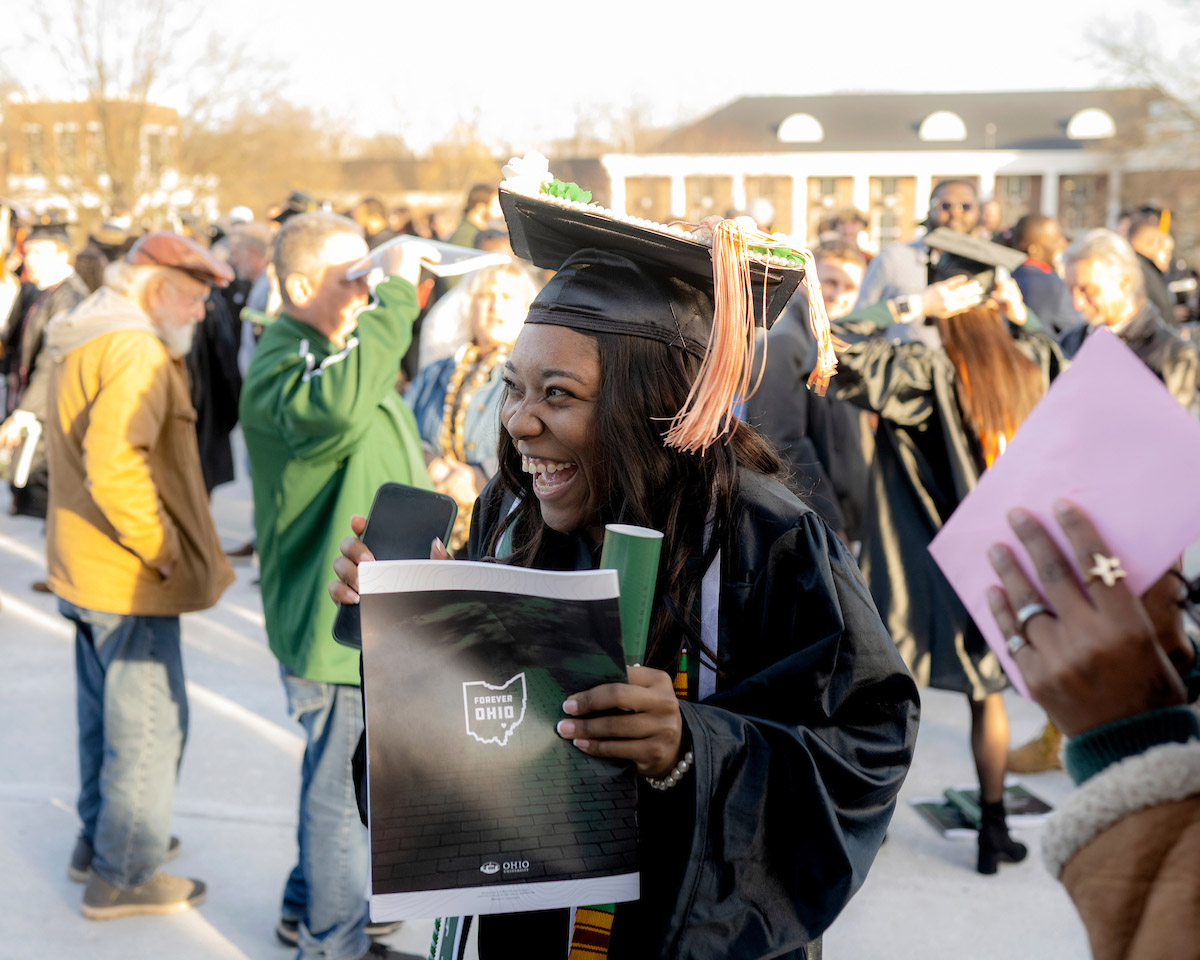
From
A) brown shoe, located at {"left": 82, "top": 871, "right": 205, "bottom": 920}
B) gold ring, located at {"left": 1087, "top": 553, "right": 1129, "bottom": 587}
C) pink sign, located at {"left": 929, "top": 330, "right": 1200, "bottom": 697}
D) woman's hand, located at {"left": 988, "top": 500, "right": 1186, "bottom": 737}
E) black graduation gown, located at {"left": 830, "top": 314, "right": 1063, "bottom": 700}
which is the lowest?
brown shoe, located at {"left": 82, "top": 871, "right": 205, "bottom": 920}

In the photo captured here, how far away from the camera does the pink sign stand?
3.01 ft

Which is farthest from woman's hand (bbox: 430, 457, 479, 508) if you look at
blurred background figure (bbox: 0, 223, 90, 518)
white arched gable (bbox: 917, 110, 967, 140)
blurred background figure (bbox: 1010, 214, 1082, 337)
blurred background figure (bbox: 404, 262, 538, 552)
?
white arched gable (bbox: 917, 110, 967, 140)

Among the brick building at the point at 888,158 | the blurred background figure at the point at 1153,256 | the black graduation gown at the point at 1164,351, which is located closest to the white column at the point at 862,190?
the brick building at the point at 888,158

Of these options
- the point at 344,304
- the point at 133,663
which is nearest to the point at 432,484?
the point at 344,304

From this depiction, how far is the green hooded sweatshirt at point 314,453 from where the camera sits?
3.01m

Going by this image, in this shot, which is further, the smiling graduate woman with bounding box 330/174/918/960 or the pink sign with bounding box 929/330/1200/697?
the smiling graduate woman with bounding box 330/174/918/960

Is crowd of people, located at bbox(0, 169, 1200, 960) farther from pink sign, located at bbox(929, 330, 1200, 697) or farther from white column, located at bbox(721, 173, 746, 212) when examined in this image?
white column, located at bbox(721, 173, 746, 212)

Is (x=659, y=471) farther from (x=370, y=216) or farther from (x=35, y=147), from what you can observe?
(x=35, y=147)

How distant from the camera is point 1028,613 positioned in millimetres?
961

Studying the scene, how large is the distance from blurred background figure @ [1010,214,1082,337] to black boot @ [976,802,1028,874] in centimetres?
390

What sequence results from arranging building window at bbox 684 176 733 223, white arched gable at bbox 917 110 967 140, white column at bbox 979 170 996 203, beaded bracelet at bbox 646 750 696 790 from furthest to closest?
white arched gable at bbox 917 110 967 140, white column at bbox 979 170 996 203, building window at bbox 684 176 733 223, beaded bracelet at bbox 646 750 696 790

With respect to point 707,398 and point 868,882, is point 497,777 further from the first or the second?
point 868,882

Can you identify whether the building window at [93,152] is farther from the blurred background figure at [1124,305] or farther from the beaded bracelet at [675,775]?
the beaded bracelet at [675,775]

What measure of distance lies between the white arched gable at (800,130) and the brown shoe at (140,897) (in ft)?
183
